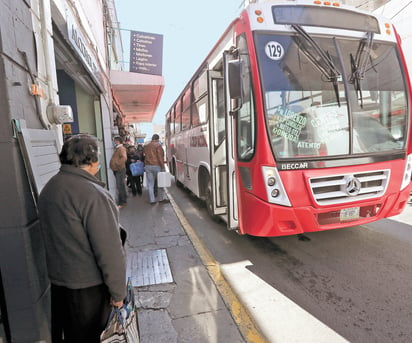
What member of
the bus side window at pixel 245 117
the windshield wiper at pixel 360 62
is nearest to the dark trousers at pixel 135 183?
the bus side window at pixel 245 117

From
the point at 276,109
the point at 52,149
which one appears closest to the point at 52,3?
the point at 52,149

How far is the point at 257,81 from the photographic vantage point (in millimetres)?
3354

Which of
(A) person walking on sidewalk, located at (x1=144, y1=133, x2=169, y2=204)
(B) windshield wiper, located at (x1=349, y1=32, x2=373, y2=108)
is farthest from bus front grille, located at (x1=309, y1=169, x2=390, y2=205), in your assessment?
(A) person walking on sidewalk, located at (x1=144, y1=133, x2=169, y2=204)

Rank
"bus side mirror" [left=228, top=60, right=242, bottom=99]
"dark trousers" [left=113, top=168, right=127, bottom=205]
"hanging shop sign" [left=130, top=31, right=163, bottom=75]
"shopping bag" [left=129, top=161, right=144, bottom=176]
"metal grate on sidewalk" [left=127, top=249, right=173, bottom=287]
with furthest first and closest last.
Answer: "hanging shop sign" [left=130, top=31, right=163, bottom=75]
"shopping bag" [left=129, top=161, right=144, bottom=176]
"dark trousers" [left=113, top=168, right=127, bottom=205]
"metal grate on sidewalk" [left=127, top=249, right=173, bottom=287]
"bus side mirror" [left=228, top=60, right=242, bottom=99]

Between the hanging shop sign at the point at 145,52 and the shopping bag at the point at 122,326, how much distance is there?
9.67 metres

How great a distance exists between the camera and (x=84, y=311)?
1.72 m

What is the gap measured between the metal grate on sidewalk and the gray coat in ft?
6.11

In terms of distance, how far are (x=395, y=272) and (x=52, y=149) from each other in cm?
414

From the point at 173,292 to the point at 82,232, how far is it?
1926 millimetres

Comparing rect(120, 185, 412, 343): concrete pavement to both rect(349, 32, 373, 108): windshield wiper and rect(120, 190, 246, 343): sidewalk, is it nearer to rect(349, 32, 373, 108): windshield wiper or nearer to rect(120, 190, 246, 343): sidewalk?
rect(120, 190, 246, 343): sidewalk

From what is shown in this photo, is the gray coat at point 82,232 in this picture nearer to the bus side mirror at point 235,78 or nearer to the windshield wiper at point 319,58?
the bus side mirror at point 235,78

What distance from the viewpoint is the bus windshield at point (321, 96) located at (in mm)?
3383

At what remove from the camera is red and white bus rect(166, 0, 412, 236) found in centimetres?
332

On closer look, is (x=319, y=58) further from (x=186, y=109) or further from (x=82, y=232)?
(x=186, y=109)
